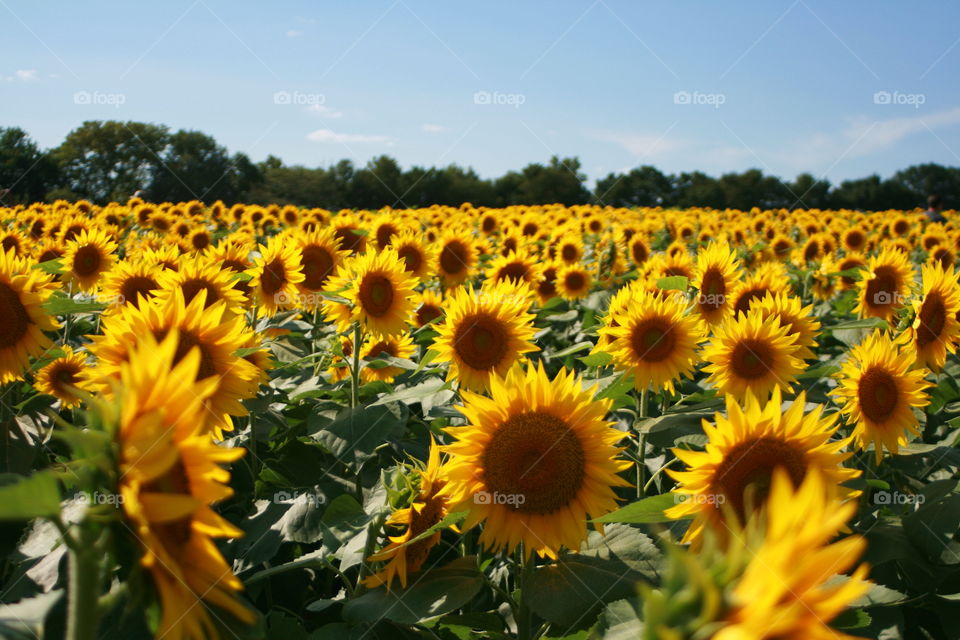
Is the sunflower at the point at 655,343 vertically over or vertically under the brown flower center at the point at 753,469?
over

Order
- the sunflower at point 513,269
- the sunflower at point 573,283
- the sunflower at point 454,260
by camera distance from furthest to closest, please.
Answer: the sunflower at point 573,283, the sunflower at point 454,260, the sunflower at point 513,269

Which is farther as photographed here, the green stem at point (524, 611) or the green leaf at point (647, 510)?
the green stem at point (524, 611)

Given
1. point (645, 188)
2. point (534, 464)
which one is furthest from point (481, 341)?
point (645, 188)

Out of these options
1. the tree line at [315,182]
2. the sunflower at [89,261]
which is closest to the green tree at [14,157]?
the tree line at [315,182]

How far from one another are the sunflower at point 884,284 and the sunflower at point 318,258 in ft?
12.5

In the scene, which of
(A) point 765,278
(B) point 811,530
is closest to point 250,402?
(B) point 811,530

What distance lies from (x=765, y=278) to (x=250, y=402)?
3.61 meters

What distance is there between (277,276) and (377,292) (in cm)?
84

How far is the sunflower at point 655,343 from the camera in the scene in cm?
382

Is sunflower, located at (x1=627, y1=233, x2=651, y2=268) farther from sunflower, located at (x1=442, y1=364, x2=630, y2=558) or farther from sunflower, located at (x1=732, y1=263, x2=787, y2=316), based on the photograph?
sunflower, located at (x1=442, y1=364, x2=630, y2=558)

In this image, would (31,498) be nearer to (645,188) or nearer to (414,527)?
(414,527)

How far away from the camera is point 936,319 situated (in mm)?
3850

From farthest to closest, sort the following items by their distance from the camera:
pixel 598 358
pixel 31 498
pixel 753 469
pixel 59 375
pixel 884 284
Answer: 1. pixel 884 284
2. pixel 59 375
3. pixel 598 358
4. pixel 753 469
5. pixel 31 498

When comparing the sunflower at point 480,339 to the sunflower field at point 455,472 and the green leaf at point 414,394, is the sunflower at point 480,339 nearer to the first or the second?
the sunflower field at point 455,472
